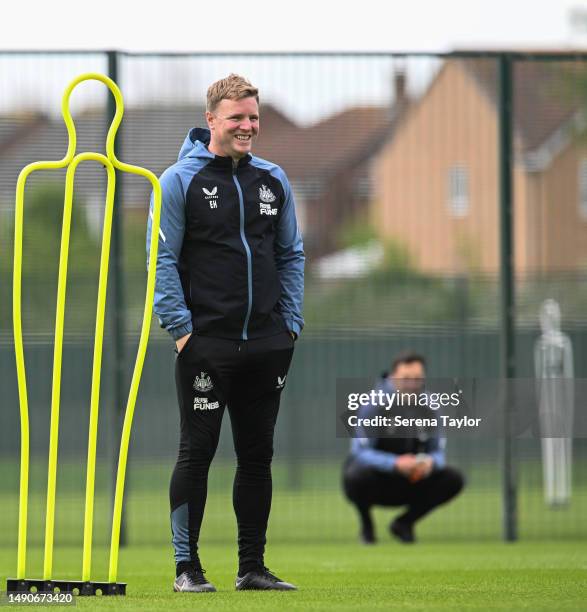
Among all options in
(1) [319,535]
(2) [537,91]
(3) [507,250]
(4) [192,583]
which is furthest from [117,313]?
(4) [192,583]

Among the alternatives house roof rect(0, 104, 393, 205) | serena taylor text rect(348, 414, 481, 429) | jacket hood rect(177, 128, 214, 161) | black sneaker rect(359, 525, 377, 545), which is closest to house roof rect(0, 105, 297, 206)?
house roof rect(0, 104, 393, 205)

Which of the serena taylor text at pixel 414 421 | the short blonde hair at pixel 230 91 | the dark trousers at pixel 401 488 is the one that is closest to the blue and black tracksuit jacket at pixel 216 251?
the short blonde hair at pixel 230 91

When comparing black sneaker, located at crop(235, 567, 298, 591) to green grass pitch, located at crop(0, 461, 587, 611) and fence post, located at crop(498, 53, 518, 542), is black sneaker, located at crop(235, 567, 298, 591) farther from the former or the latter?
fence post, located at crop(498, 53, 518, 542)

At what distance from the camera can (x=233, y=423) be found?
5.17 m

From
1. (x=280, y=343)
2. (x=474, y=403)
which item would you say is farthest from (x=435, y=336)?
(x=280, y=343)

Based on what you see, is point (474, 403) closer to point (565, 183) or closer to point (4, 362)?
point (565, 183)

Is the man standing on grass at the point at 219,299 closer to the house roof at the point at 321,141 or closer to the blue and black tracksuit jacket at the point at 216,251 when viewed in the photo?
the blue and black tracksuit jacket at the point at 216,251

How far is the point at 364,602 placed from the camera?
469 cm

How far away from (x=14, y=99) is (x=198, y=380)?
150 inches

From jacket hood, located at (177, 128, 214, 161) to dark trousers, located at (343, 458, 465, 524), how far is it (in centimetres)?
389

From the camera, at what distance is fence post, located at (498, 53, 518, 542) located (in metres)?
8.51

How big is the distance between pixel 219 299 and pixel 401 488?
166 inches

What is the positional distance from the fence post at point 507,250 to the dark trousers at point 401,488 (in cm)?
34

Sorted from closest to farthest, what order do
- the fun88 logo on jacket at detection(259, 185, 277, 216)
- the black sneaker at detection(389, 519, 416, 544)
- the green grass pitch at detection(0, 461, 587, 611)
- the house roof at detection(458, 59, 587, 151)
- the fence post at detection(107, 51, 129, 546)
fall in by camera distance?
1. the fun88 logo on jacket at detection(259, 185, 277, 216)
2. the green grass pitch at detection(0, 461, 587, 611)
3. the fence post at detection(107, 51, 129, 546)
4. the house roof at detection(458, 59, 587, 151)
5. the black sneaker at detection(389, 519, 416, 544)
